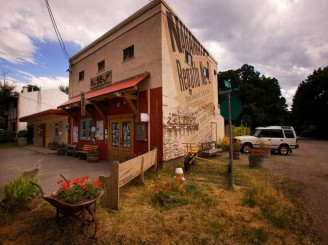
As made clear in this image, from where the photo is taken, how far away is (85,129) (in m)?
12.4

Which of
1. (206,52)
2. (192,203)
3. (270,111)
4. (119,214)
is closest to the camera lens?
(119,214)

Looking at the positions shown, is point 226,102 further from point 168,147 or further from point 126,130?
point 126,130

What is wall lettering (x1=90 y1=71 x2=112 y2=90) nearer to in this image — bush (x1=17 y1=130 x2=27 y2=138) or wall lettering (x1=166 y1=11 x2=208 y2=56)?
wall lettering (x1=166 y1=11 x2=208 y2=56)

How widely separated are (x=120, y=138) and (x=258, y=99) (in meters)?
36.0

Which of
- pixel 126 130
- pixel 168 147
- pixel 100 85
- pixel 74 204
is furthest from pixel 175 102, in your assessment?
pixel 74 204

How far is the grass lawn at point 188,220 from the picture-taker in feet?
11.0

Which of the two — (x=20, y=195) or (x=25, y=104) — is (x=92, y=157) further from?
(x=25, y=104)

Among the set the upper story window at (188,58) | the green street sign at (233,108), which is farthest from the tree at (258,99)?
the green street sign at (233,108)

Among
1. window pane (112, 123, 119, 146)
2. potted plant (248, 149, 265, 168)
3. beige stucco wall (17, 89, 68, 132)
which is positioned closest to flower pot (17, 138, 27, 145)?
beige stucco wall (17, 89, 68, 132)

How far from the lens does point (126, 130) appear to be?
31.6ft

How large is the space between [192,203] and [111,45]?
32.4ft

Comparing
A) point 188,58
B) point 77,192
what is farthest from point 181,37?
→ point 77,192

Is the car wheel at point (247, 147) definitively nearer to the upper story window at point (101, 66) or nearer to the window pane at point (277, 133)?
the window pane at point (277, 133)

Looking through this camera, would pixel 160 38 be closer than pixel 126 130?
Yes
